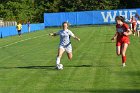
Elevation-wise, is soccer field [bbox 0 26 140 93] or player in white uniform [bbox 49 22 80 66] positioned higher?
player in white uniform [bbox 49 22 80 66]

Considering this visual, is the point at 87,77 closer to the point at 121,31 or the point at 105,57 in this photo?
the point at 121,31

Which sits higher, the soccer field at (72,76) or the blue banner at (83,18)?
the soccer field at (72,76)

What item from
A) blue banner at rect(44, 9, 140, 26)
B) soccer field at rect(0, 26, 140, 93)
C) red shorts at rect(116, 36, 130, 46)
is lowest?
blue banner at rect(44, 9, 140, 26)

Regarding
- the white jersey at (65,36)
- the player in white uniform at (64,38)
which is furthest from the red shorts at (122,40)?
the white jersey at (65,36)

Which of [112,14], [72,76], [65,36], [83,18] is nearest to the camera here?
[72,76]

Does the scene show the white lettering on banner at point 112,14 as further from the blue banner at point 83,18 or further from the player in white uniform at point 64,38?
the player in white uniform at point 64,38

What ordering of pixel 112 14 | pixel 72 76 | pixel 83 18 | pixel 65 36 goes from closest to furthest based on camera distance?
pixel 72 76, pixel 65 36, pixel 83 18, pixel 112 14

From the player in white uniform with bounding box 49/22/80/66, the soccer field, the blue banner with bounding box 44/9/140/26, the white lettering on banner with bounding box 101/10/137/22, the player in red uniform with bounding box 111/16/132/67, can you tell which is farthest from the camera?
the blue banner with bounding box 44/9/140/26

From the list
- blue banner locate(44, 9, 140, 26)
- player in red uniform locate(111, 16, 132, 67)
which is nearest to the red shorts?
player in red uniform locate(111, 16, 132, 67)

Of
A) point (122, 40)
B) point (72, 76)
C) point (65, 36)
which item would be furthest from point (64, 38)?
point (72, 76)

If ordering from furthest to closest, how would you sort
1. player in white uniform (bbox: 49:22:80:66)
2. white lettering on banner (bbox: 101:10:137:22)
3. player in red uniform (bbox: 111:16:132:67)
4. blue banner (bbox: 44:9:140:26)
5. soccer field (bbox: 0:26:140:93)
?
blue banner (bbox: 44:9:140:26) → white lettering on banner (bbox: 101:10:137:22) → player in white uniform (bbox: 49:22:80:66) → player in red uniform (bbox: 111:16:132:67) → soccer field (bbox: 0:26:140:93)

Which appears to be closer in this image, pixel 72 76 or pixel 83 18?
pixel 72 76

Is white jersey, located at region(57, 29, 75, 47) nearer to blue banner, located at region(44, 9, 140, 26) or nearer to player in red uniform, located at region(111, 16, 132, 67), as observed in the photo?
player in red uniform, located at region(111, 16, 132, 67)

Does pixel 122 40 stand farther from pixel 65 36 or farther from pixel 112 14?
pixel 112 14
